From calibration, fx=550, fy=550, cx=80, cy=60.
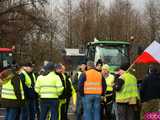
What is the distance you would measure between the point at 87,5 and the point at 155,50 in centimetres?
5078

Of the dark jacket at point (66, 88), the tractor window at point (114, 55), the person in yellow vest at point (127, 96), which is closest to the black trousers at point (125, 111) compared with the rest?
the person in yellow vest at point (127, 96)

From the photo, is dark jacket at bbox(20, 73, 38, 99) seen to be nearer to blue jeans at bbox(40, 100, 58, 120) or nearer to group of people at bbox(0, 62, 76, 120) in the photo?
group of people at bbox(0, 62, 76, 120)

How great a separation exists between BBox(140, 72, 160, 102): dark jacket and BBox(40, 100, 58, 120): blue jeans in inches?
93.4

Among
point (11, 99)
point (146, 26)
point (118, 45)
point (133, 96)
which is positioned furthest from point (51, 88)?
point (146, 26)

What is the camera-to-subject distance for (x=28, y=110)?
1642 centimetres

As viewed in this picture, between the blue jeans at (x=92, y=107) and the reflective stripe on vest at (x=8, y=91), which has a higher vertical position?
the reflective stripe on vest at (x=8, y=91)

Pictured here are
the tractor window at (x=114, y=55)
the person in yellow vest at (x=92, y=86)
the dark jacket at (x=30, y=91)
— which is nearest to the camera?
the person in yellow vest at (x=92, y=86)

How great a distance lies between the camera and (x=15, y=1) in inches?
2293

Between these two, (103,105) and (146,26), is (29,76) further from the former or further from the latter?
(146,26)

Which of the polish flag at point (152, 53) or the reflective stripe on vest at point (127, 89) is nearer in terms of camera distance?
the polish flag at point (152, 53)

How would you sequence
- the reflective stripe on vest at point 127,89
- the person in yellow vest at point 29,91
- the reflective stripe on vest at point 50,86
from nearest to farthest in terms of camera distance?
the reflective stripe on vest at point 127,89
the reflective stripe on vest at point 50,86
the person in yellow vest at point 29,91

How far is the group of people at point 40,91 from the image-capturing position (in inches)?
564

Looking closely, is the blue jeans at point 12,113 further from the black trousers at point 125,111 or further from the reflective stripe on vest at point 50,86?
the black trousers at point 125,111

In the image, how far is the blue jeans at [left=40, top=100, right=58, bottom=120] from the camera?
14734 millimetres
